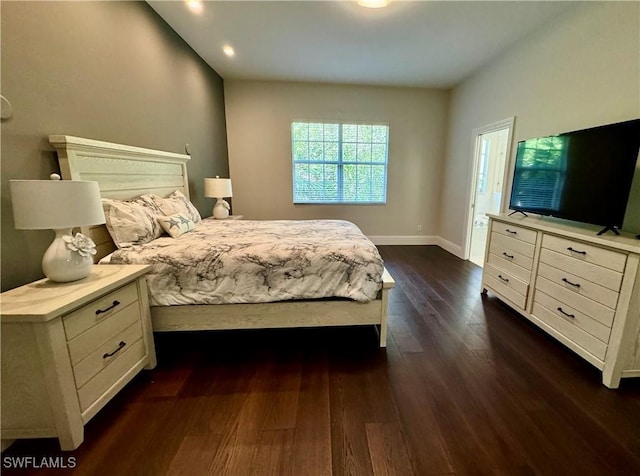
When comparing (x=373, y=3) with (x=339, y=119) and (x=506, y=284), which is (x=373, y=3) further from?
(x=506, y=284)

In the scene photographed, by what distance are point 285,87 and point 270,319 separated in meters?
3.91

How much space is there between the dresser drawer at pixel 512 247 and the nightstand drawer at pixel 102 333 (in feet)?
9.60

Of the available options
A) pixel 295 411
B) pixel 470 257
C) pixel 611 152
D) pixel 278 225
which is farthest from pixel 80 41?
pixel 470 257

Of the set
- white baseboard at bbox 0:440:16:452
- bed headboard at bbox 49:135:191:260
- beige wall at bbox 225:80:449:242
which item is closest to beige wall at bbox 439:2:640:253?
beige wall at bbox 225:80:449:242

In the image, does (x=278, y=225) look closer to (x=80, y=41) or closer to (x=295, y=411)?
(x=295, y=411)

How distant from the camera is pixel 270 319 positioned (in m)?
1.93

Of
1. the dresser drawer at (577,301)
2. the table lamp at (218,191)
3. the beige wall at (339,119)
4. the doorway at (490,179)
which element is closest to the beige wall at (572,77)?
the dresser drawer at (577,301)

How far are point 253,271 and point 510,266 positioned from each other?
7.51 feet

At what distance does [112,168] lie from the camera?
6.65 feet

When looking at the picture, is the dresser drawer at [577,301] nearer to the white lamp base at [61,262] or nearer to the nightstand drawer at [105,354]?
the nightstand drawer at [105,354]

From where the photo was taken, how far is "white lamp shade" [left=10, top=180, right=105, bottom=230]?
3.91ft

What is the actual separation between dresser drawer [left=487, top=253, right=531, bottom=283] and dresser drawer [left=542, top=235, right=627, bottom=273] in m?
0.30

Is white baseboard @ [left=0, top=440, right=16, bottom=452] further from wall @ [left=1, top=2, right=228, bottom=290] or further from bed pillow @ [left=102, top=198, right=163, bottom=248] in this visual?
bed pillow @ [left=102, top=198, right=163, bottom=248]

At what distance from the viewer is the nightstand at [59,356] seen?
1.13 m
